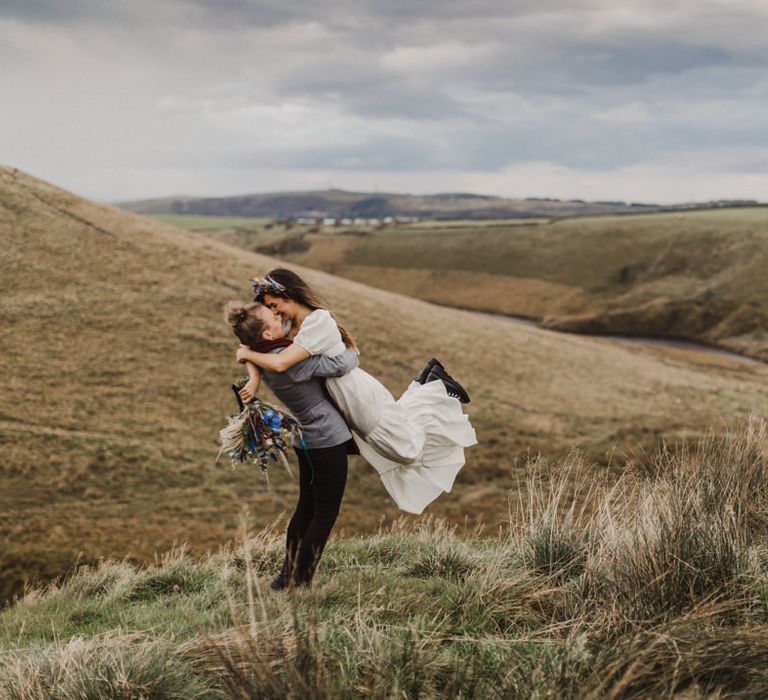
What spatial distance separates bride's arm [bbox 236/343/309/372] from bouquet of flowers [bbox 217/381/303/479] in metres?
0.30

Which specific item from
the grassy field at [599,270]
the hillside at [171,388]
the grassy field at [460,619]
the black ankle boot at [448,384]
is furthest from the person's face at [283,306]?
the grassy field at [599,270]

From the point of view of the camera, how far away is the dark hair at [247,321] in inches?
220

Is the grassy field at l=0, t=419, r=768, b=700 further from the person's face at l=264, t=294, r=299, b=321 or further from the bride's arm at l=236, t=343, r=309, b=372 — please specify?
the person's face at l=264, t=294, r=299, b=321

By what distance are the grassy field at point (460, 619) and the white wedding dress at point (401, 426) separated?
0.68m

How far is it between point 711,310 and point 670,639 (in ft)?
234

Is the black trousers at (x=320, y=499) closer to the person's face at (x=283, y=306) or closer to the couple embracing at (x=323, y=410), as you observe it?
the couple embracing at (x=323, y=410)

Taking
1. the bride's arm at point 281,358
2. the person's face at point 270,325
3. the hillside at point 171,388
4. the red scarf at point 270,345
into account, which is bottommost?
the hillside at point 171,388

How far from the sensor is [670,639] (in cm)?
363

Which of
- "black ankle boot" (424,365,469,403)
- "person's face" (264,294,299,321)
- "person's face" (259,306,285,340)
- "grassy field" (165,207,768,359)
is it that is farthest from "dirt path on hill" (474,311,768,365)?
"person's face" (259,306,285,340)

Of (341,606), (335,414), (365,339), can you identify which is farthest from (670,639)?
(365,339)


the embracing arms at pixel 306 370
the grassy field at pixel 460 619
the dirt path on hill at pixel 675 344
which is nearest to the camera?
the grassy field at pixel 460 619

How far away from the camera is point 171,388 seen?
24531 millimetres

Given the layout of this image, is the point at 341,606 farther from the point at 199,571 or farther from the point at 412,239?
the point at 412,239

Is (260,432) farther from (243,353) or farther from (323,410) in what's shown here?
(243,353)
